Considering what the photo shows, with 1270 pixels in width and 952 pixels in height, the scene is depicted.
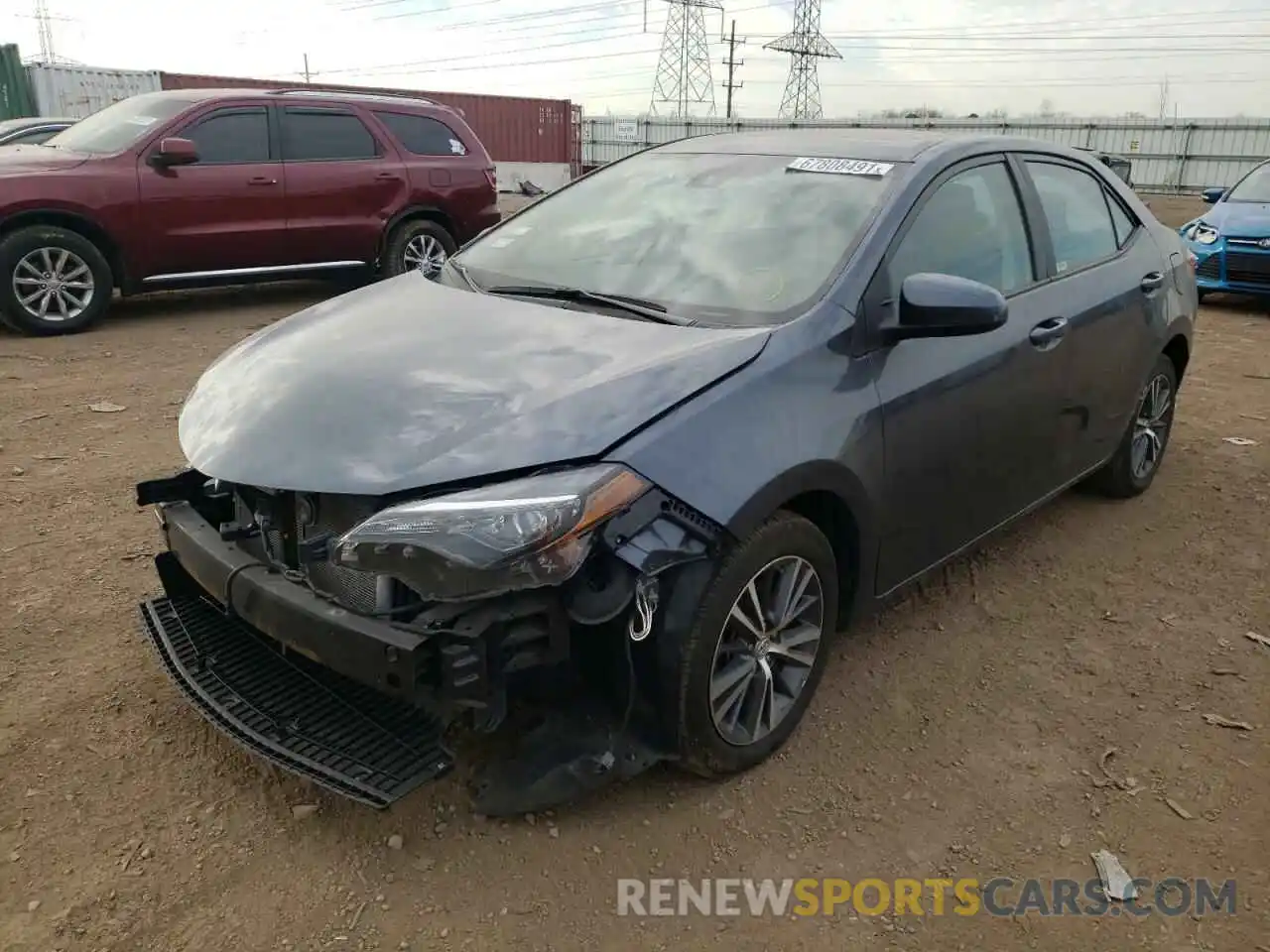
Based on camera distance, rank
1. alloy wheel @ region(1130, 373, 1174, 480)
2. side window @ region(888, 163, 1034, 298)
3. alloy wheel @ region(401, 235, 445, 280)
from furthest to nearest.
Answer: alloy wheel @ region(401, 235, 445, 280) < alloy wheel @ region(1130, 373, 1174, 480) < side window @ region(888, 163, 1034, 298)

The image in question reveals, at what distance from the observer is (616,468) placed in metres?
2.26

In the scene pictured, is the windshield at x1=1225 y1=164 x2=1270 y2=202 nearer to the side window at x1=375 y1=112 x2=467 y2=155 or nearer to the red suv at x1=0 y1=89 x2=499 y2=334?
the red suv at x1=0 y1=89 x2=499 y2=334

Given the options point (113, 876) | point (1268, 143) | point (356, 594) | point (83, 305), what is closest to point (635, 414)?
point (356, 594)

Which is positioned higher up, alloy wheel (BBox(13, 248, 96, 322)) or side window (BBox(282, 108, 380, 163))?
side window (BBox(282, 108, 380, 163))

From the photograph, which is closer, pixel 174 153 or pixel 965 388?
pixel 965 388

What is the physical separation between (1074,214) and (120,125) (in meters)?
7.36

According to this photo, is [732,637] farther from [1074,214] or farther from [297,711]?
[1074,214]

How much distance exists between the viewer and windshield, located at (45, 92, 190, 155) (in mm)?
7793

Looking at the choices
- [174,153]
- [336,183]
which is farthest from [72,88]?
[174,153]

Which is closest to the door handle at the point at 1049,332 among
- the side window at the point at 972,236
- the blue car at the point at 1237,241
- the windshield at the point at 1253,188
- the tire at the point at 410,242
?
the side window at the point at 972,236

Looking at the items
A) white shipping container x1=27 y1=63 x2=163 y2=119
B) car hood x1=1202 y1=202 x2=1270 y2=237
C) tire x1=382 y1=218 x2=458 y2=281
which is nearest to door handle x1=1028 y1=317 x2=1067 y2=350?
tire x1=382 y1=218 x2=458 y2=281

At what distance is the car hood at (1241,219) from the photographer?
9922 mm

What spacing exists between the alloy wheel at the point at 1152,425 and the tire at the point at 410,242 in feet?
20.8

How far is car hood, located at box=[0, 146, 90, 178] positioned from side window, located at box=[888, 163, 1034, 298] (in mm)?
6861
